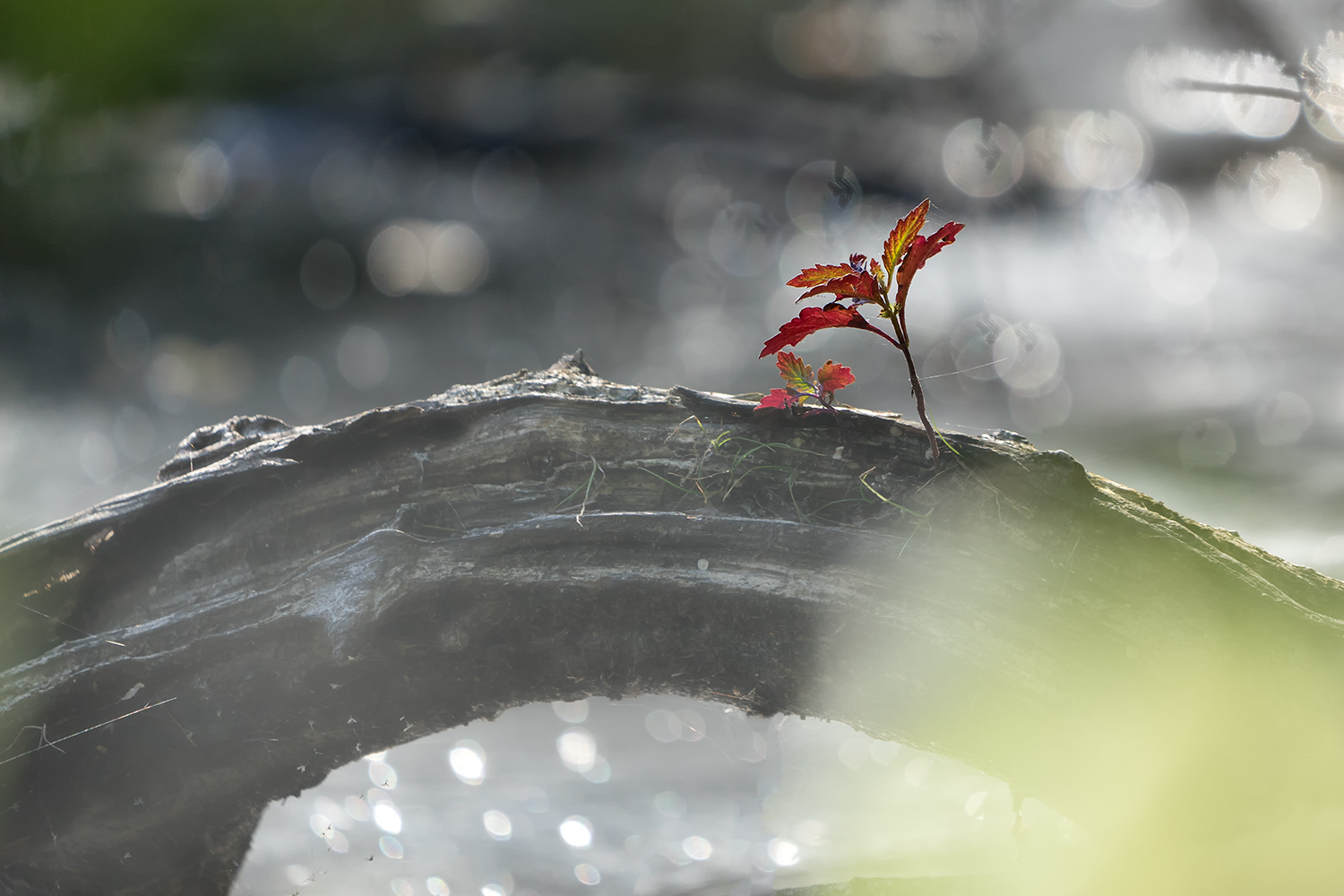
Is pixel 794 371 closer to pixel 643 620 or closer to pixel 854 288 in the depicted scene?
pixel 854 288

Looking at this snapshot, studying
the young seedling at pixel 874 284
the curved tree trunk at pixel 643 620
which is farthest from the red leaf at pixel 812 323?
the curved tree trunk at pixel 643 620

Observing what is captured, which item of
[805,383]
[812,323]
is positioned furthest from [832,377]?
[812,323]

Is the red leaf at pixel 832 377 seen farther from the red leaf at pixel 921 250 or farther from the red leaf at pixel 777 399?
the red leaf at pixel 921 250

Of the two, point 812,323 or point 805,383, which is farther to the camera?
point 805,383

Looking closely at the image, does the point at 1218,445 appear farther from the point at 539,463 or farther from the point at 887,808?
the point at 539,463

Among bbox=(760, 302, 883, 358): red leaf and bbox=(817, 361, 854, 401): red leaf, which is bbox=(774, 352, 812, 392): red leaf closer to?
bbox=(817, 361, 854, 401): red leaf
